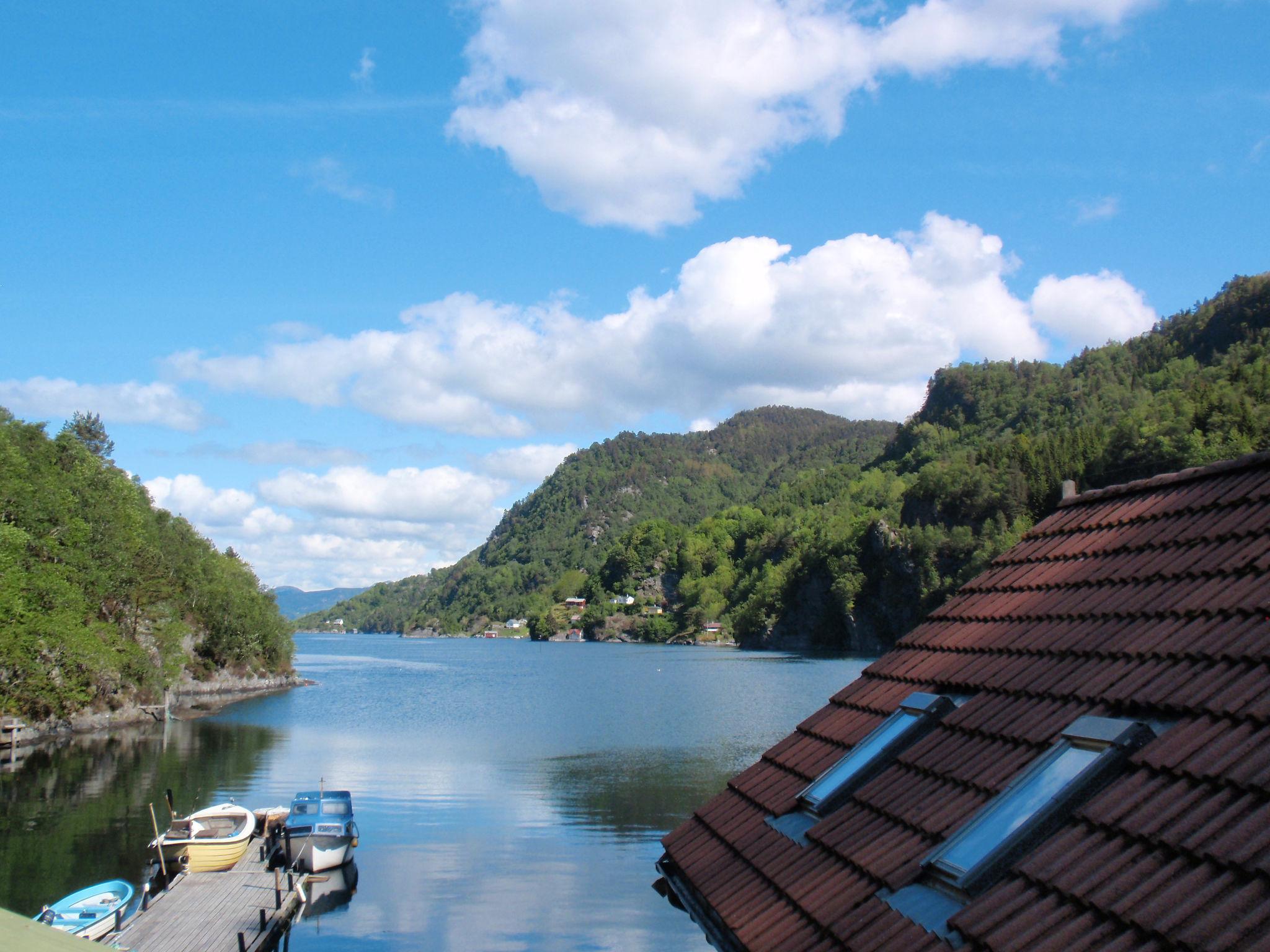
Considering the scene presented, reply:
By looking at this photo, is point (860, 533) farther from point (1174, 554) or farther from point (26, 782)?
point (1174, 554)

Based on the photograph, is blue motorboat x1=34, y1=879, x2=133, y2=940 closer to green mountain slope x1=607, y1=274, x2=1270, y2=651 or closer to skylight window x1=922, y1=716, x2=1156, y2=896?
skylight window x1=922, y1=716, x2=1156, y2=896

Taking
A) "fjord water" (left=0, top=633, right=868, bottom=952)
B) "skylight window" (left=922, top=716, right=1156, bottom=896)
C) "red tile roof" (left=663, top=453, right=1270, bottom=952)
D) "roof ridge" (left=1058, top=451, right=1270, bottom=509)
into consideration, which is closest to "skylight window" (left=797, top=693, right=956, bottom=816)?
"red tile roof" (left=663, top=453, right=1270, bottom=952)

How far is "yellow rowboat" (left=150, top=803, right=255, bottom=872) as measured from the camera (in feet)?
74.3

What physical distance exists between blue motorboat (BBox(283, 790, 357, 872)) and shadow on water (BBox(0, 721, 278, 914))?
3.60 metres

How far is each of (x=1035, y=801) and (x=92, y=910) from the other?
19.5 meters

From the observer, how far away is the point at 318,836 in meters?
23.9

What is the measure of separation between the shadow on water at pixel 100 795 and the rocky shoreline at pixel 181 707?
1867mm

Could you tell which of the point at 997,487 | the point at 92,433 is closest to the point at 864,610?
the point at 997,487

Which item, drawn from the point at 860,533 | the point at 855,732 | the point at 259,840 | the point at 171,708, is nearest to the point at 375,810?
the point at 259,840

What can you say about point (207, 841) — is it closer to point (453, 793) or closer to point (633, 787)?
point (453, 793)

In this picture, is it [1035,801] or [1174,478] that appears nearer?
[1035,801]

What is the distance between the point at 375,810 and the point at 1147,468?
9886 centimetres

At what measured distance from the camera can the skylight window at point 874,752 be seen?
618 cm

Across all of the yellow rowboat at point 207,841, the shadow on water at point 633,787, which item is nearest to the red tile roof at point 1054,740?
the yellow rowboat at point 207,841
